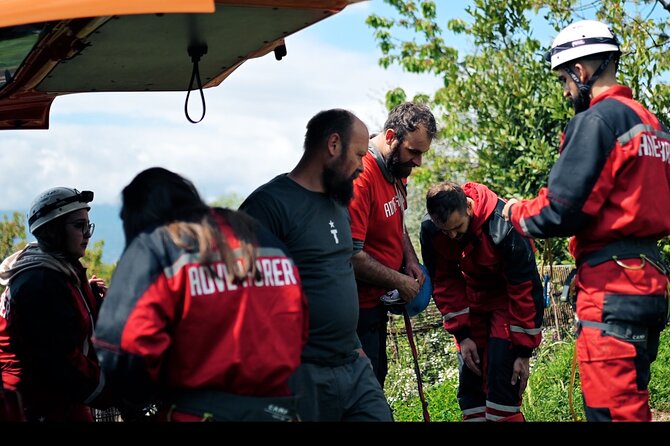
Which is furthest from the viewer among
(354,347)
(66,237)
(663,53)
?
(663,53)

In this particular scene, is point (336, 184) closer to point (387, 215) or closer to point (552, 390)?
point (387, 215)

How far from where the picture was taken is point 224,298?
11.2 ft

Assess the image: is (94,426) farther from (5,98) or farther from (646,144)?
(646,144)

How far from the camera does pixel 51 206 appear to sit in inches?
210

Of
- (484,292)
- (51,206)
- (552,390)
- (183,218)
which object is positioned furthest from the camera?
(552,390)

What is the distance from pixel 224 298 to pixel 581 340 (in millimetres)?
2044

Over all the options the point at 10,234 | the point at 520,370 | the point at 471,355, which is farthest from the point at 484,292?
the point at 10,234

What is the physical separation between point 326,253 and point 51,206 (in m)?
1.68

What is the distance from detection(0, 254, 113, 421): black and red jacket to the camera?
186 inches

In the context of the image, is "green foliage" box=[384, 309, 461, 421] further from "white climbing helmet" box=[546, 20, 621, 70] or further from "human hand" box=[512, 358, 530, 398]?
"white climbing helmet" box=[546, 20, 621, 70]

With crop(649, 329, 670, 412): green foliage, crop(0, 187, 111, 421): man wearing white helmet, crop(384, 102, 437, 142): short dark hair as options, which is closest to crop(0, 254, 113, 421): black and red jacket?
crop(0, 187, 111, 421): man wearing white helmet

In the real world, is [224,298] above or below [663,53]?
below

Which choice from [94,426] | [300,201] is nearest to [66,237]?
[300,201]

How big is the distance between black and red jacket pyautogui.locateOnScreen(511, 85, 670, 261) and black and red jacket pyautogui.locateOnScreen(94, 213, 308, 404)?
5.67 ft
